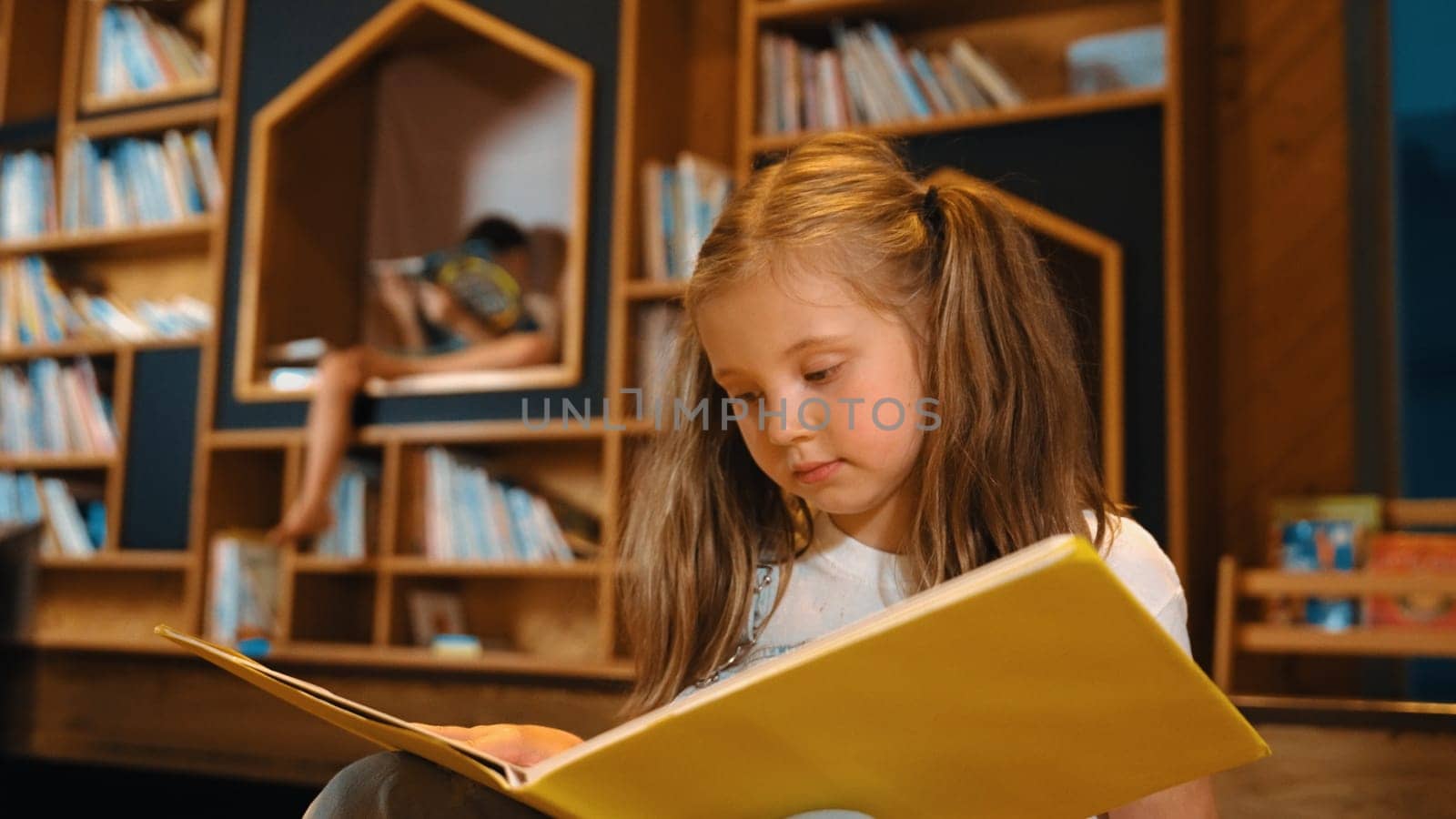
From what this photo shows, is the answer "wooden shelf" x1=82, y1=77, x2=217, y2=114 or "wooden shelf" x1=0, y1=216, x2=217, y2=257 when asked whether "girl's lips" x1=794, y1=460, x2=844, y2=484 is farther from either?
"wooden shelf" x1=82, y1=77, x2=217, y2=114

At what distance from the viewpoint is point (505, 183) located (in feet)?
10.7

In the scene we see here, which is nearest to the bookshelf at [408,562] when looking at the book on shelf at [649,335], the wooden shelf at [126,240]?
the book on shelf at [649,335]

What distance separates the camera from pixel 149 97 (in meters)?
3.48

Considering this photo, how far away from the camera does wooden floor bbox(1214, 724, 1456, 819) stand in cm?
127

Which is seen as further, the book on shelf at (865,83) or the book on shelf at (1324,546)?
the book on shelf at (865,83)

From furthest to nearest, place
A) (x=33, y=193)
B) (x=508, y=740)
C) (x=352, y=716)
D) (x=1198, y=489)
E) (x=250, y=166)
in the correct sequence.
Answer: (x=33, y=193), (x=250, y=166), (x=1198, y=489), (x=508, y=740), (x=352, y=716)

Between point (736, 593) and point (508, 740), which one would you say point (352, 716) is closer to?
point (508, 740)

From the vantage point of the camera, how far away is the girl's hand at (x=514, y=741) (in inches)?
34.1

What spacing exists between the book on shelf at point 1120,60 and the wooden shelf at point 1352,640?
39.0 inches

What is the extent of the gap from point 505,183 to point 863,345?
2420 millimetres

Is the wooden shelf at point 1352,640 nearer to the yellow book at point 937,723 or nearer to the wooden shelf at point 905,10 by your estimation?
the wooden shelf at point 905,10

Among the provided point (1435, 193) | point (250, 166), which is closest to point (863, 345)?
point (1435, 193)

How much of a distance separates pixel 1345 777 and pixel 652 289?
1714mm

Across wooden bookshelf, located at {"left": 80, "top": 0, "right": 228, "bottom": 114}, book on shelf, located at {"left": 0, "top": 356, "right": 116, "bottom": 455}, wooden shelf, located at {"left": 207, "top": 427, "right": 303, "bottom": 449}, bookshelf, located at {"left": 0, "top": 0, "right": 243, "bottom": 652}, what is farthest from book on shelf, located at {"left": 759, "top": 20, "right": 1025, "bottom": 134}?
book on shelf, located at {"left": 0, "top": 356, "right": 116, "bottom": 455}
